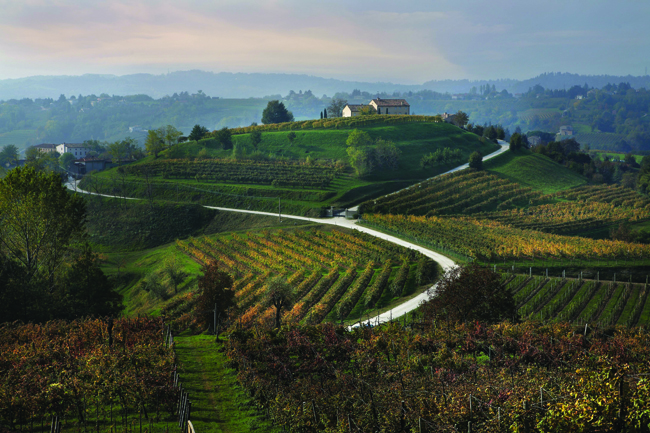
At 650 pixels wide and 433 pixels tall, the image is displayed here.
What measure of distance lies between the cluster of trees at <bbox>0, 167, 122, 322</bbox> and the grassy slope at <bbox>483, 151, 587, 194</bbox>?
8246 cm

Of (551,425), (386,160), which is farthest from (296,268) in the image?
(386,160)

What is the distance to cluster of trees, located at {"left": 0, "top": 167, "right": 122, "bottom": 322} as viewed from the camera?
38062 millimetres

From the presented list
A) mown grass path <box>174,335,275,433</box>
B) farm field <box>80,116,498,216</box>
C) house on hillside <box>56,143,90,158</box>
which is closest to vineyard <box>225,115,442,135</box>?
farm field <box>80,116,498,216</box>

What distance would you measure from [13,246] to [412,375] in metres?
43.7

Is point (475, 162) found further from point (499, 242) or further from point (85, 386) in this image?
point (85, 386)

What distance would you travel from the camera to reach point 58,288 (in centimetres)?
4372

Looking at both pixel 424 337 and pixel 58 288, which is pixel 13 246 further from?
pixel 424 337

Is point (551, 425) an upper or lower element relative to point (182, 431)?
upper

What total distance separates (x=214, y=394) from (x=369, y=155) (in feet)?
260

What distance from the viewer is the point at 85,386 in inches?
773

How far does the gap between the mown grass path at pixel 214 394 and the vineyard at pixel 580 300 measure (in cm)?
2297

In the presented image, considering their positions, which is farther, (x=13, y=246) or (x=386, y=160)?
(x=386, y=160)

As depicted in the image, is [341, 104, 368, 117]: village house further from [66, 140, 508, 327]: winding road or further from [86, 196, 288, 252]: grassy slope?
[86, 196, 288, 252]: grassy slope

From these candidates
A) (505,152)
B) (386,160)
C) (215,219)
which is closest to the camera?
(215,219)
